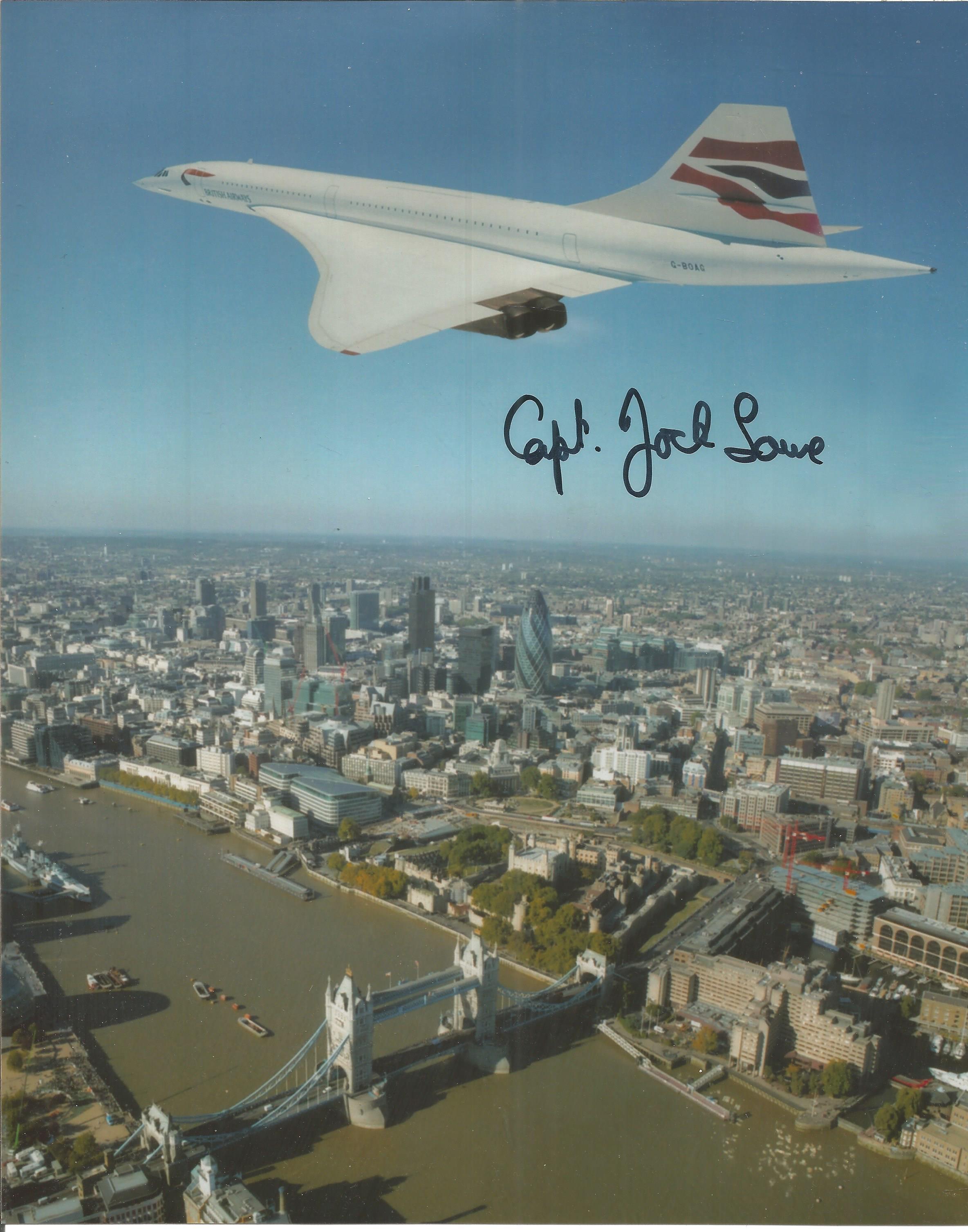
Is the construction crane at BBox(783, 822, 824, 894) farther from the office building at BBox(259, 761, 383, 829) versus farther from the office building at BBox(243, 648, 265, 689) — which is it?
the office building at BBox(243, 648, 265, 689)

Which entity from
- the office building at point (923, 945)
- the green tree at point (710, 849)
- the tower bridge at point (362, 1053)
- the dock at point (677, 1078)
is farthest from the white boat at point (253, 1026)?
the office building at point (923, 945)

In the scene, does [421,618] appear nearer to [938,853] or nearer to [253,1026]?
[253,1026]

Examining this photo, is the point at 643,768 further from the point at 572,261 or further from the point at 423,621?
the point at 572,261

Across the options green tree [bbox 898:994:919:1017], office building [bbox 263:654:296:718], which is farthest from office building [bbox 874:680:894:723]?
office building [bbox 263:654:296:718]

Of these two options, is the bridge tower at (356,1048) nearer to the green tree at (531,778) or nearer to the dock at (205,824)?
the dock at (205,824)

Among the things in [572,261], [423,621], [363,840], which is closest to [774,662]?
[423,621]
